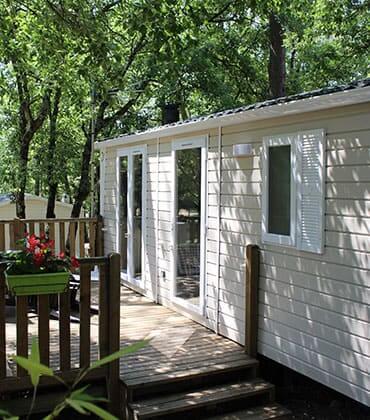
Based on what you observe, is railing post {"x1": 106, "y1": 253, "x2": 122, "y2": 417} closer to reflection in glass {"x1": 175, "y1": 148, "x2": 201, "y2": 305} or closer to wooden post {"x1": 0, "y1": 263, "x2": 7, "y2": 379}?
wooden post {"x1": 0, "y1": 263, "x2": 7, "y2": 379}

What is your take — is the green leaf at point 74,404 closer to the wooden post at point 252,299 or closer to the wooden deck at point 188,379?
the wooden deck at point 188,379

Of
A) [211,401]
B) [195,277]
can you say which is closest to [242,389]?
[211,401]

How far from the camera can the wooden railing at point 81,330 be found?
145 inches

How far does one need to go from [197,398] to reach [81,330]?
41.5 inches

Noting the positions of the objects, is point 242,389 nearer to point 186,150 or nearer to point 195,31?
point 186,150

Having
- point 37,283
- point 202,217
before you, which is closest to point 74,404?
point 37,283

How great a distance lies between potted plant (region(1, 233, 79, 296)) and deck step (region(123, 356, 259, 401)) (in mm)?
960

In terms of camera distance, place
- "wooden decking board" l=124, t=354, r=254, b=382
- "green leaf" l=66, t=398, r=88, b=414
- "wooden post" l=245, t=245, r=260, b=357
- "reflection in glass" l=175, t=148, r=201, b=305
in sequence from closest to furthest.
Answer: "green leaf" l=66, t=398, r=88, b=414, "wooden decking board" l=124, t=354, r=254, b=382, "wooden post" l=245, t=245, r=260, b=357, "reflection in glass" l=175, t=148, r=201, b=305

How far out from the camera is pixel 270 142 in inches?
175

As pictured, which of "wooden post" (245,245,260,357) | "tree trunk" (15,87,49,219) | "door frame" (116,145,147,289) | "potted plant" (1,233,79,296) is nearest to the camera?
"potted plant" (1,233,79,296)

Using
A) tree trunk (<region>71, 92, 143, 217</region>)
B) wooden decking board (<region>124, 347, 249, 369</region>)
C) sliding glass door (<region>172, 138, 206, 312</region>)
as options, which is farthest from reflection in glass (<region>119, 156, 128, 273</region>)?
tree trunk (<region>71, 92, 143, 217</region>)

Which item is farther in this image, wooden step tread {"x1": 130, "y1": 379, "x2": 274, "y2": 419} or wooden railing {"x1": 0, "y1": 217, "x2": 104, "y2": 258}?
wooden railing {"x1": 0, "y1": 217, "x2": 104, "y2": 258}

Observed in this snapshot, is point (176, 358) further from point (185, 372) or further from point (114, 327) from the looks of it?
point (114, 327)

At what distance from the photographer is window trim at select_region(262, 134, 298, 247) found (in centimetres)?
416
